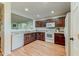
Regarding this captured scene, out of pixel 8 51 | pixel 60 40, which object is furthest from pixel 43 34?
pixel 8 51

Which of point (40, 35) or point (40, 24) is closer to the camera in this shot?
point (40, 35)

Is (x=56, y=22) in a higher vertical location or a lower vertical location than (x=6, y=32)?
higher

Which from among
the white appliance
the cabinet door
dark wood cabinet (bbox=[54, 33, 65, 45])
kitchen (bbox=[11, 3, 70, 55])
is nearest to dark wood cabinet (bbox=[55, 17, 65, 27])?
kitchen (bbox=[11, 3, 70, 55])

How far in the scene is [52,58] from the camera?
1.00 m

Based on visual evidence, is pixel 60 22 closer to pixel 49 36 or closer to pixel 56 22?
pixel 56 22

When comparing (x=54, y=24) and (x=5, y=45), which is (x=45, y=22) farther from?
(x=5, y=45)

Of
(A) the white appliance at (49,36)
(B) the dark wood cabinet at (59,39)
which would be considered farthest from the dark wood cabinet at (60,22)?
(B) the dark wood cabinet at (59,39)

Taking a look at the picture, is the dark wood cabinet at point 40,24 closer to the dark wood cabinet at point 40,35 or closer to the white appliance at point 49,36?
the dark wood cabinet at point 40,35

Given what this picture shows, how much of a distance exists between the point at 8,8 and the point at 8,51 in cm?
146

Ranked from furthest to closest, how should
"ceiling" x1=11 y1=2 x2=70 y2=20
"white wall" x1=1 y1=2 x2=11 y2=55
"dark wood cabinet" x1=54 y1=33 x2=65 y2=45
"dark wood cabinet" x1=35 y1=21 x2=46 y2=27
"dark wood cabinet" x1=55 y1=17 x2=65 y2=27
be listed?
"dark wood cabinet" x1=35 y1=21 x2=46 y2=27, "dark wood cabinet" x1=55 y1=17 x2=65 y2=27, "dark wood cabinet" x1=54 y1=33 x2=65 y2=45, "ceiling" x1=11 y1=2 x2=70 y2=20, "white wall" x1=1 y1=2 x2=11 y2=55

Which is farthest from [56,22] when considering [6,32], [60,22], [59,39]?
[6,32]

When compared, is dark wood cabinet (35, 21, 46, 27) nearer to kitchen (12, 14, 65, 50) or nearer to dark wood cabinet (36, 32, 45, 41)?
kitchen (12, 14, 65, 50)

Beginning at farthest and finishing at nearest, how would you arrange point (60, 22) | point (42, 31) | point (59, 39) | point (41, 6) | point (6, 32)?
point (42, 31)
point (60, 22)
point (59, 39)
point (41, 6)
point (6, 32)

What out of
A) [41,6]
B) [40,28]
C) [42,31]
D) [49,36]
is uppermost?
[41,6]
